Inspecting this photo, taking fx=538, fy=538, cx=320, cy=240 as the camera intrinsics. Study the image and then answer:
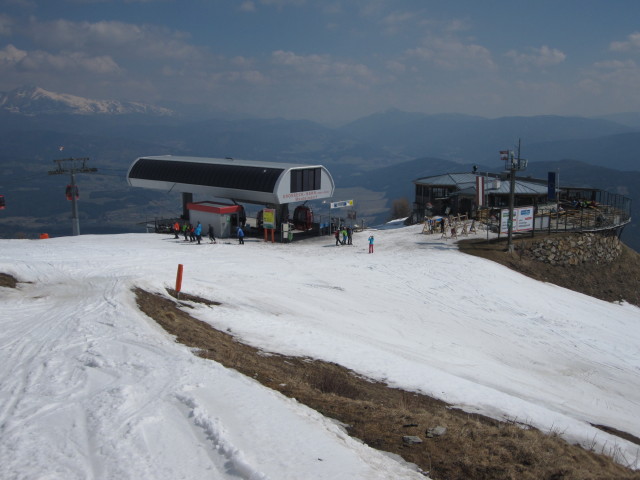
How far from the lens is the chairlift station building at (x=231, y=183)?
37000 millimetres

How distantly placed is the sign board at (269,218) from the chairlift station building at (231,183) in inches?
44.7

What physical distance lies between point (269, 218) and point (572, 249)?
64.0 ft

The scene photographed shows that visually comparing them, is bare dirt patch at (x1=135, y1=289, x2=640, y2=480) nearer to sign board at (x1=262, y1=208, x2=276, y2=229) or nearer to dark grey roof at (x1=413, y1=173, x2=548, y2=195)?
sign board at (x1=262, y1=208, x2=276, y2=229)

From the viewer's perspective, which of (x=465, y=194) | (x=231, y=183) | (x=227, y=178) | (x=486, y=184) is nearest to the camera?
(x=231, y=183)

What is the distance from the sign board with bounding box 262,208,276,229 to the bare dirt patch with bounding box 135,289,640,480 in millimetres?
22763

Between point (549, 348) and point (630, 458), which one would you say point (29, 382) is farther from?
point (549, 348)

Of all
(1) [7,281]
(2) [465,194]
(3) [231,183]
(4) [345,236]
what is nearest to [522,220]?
(2) [465,194]

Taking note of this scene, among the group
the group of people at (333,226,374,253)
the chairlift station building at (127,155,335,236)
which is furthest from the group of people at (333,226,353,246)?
the chairlift station building at (127,155,335,236)

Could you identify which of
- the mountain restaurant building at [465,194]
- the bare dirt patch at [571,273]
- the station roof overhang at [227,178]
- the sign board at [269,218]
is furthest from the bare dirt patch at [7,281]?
the mountain restaurant building at [465,194]

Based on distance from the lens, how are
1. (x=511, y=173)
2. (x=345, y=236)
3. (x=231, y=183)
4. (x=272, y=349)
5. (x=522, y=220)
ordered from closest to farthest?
(x=272, y=349)
(x=511, y=173)
(x=522, y=220)
(x=345, y=236)
(x=231, y=183)

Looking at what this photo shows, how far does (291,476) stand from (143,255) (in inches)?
884

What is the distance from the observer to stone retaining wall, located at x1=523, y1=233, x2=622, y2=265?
107ft

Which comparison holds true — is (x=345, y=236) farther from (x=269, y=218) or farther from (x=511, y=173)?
(x=511, y=173)

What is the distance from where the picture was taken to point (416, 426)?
894 cm
